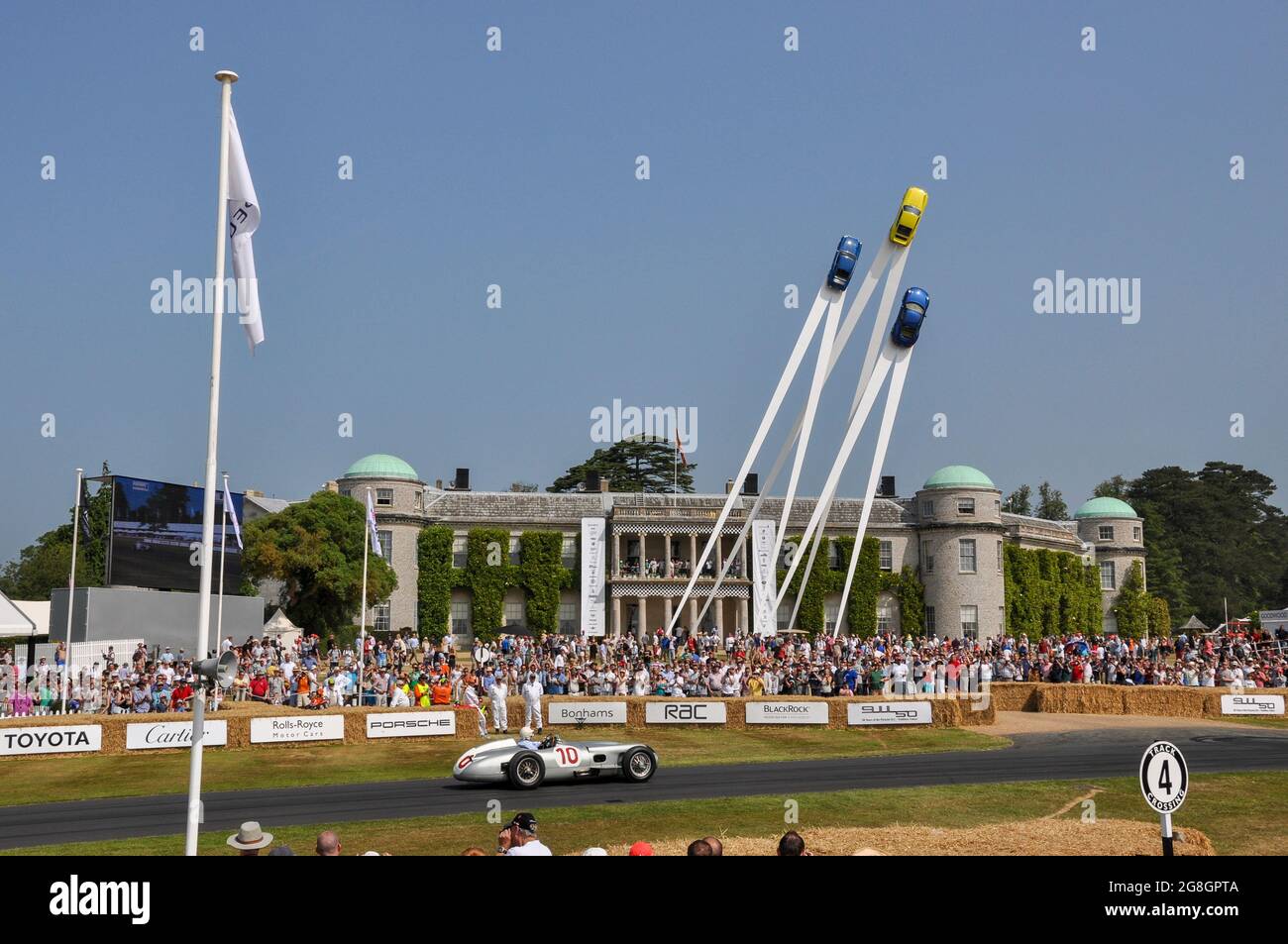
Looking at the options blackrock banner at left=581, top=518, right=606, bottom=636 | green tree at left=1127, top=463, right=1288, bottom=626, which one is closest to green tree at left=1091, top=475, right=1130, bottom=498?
green tree at left=1127, top=463, right=1288, bottom=626

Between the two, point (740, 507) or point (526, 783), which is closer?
point (526, 783)

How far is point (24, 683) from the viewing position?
38.9 m

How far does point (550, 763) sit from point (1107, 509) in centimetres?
8356

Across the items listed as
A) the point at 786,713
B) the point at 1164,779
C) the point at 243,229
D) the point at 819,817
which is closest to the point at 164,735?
the point at 786,713

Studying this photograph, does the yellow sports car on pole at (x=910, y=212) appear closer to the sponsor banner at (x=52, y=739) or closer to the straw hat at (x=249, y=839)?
the sponsor banner at (x=52, y=739)

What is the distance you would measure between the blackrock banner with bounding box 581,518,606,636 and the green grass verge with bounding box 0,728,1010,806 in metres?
43.1

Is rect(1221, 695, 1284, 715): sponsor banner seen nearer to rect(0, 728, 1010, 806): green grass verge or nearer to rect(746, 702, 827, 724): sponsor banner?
rect(0, 728, 1010, 806): green grass verge

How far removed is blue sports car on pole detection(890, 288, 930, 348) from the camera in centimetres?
5231

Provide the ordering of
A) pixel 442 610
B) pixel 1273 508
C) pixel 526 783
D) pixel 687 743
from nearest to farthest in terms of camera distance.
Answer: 1. pixel 526 783
2. pixel 687 743
3. pixel 442 610
4. pixel 1273 508

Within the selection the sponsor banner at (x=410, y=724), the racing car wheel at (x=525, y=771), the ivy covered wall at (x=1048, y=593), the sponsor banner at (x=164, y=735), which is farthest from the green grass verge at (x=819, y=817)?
the ivy covered wall at (x=1048, y=593)

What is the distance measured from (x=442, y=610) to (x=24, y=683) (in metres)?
40.5
